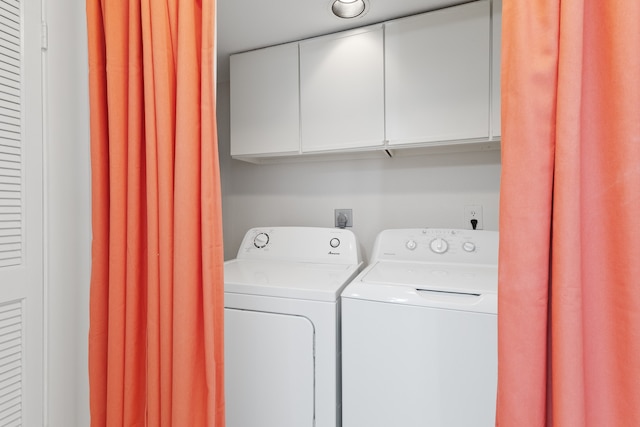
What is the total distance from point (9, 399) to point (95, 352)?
0.21 metres

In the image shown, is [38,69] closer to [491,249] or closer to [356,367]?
[356,367]

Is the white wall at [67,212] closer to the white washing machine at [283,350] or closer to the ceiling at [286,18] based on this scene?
the white washing machine at [283,350]

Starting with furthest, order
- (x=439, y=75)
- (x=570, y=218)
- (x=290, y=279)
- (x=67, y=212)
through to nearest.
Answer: (x=439, y=75) → (x=290, y=279) → (x=67, y=212) → (x=570, y=218)

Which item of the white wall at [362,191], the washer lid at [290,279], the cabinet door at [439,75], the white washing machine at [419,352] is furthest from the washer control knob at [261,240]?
the cabinet door at [439,75]

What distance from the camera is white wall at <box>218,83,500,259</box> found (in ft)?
5.72

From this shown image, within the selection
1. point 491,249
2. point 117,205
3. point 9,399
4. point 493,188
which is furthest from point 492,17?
point 9,399

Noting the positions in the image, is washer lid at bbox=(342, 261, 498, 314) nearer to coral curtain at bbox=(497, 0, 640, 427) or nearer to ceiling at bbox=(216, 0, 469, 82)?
coral curtain at bbox=(497, 0, 640, 427)

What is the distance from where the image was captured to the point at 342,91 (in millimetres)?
1639

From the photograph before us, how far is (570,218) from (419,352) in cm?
66

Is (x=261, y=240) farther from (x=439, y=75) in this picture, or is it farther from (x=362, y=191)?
(x=439, y=75)

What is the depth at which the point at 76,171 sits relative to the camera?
101 cm

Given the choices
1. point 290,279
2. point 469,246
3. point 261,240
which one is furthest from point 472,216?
point 261,240

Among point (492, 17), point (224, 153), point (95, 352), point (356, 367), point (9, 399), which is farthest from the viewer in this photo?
point (224, 153)

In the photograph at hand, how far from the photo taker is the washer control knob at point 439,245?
1.51 m
